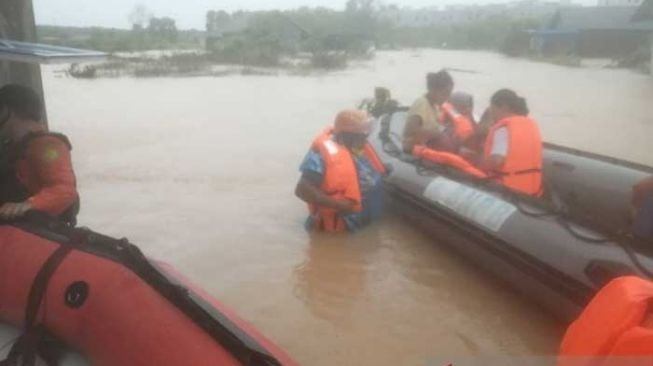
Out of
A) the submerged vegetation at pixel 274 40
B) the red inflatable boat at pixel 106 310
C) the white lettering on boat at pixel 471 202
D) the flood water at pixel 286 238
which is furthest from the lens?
the submerged vegetation at pixel 274 40

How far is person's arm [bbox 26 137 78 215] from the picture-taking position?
2.75 m

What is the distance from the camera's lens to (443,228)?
4418mm

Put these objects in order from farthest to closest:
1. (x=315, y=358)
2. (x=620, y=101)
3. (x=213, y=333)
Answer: (x=620, y=101) → (x=315, y=358) → (x=213, y=333)

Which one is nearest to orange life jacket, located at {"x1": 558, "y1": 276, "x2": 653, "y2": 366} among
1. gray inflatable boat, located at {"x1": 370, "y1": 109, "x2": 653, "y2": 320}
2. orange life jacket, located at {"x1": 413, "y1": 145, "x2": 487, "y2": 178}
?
gray inflatable boat, located at {"x1": 370, "y1": 109, "x2": 653, "y2": 320}

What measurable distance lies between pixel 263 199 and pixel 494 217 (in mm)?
3057

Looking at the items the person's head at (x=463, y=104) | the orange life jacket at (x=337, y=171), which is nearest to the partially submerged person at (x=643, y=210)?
the orange life jacket at (x=337, y=171)

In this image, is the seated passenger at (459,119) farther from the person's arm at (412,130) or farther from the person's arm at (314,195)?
the person's arm at (314,195)

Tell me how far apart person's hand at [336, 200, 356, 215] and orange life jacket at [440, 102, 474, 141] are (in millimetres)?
1445

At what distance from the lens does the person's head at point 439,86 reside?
17.5 feet

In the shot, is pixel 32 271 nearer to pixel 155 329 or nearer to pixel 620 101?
pixel 155 329

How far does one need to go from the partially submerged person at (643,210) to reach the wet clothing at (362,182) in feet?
Answer: 6.77

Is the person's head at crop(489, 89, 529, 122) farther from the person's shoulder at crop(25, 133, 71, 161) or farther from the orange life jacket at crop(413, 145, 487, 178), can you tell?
Result: the person's shoulder at crop(25, 133, 71, 161)

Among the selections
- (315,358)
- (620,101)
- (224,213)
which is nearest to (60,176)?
(315,358)

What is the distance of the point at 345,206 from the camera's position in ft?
14.9
